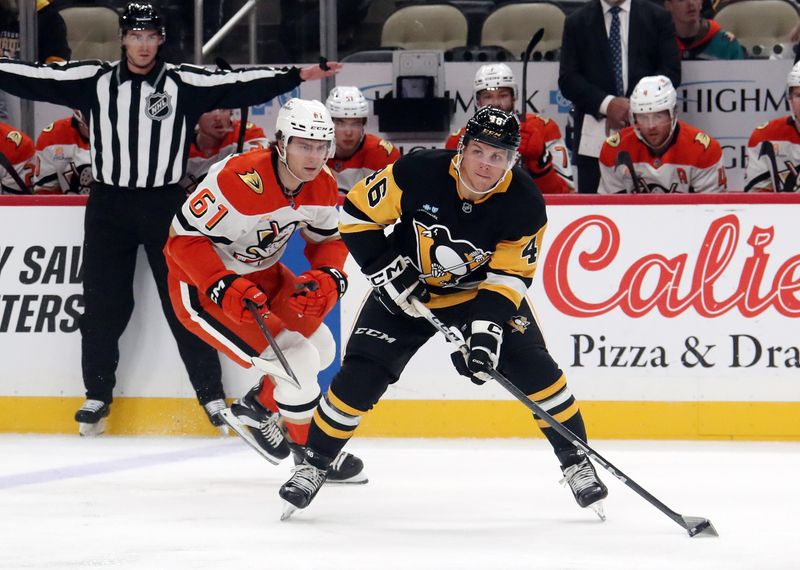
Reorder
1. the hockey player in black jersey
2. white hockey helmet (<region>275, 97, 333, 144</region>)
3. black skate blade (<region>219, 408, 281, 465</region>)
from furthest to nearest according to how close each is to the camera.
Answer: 1. black skate blade (<region>219, 408, 281, 465</region>)
2. white hockey helmet (<region>275, 97, 333, 144</region>)
3. the hockey player in black jersey

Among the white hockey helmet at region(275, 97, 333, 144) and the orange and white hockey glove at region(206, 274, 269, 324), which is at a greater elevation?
the white hockey helmet at region(275, 97, 333, 144)

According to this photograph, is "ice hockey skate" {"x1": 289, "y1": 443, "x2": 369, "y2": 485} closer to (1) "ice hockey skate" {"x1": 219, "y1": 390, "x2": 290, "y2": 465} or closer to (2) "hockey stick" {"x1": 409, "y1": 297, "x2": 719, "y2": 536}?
(1) "ice hockey skate" {"x1": 219, "y1": 390, "x2": 290, "y2": 465}

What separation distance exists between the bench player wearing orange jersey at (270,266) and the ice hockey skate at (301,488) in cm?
43

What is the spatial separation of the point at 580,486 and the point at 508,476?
77 cm

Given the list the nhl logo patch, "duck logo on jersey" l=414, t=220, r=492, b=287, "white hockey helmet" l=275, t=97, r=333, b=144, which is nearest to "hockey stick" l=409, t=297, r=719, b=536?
"duck logo on jersey" l=414, t=220, r=492, b=287

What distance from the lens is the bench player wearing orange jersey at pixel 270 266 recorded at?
4.12 metres

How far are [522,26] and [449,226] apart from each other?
2962mm

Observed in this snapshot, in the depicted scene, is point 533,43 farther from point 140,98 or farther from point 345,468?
point 345,468

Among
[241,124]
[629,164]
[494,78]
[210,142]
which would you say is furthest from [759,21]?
[210,142]

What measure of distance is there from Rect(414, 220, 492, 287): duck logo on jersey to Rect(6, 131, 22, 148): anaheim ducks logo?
8.55 ft

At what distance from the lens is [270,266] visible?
14.7 feet

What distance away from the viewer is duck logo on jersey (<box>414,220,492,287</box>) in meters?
3.80

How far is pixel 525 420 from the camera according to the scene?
17.1 feet

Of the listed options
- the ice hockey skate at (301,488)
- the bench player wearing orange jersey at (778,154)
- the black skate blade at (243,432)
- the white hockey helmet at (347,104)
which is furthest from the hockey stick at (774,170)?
the ice hockey skate at (301,488)
